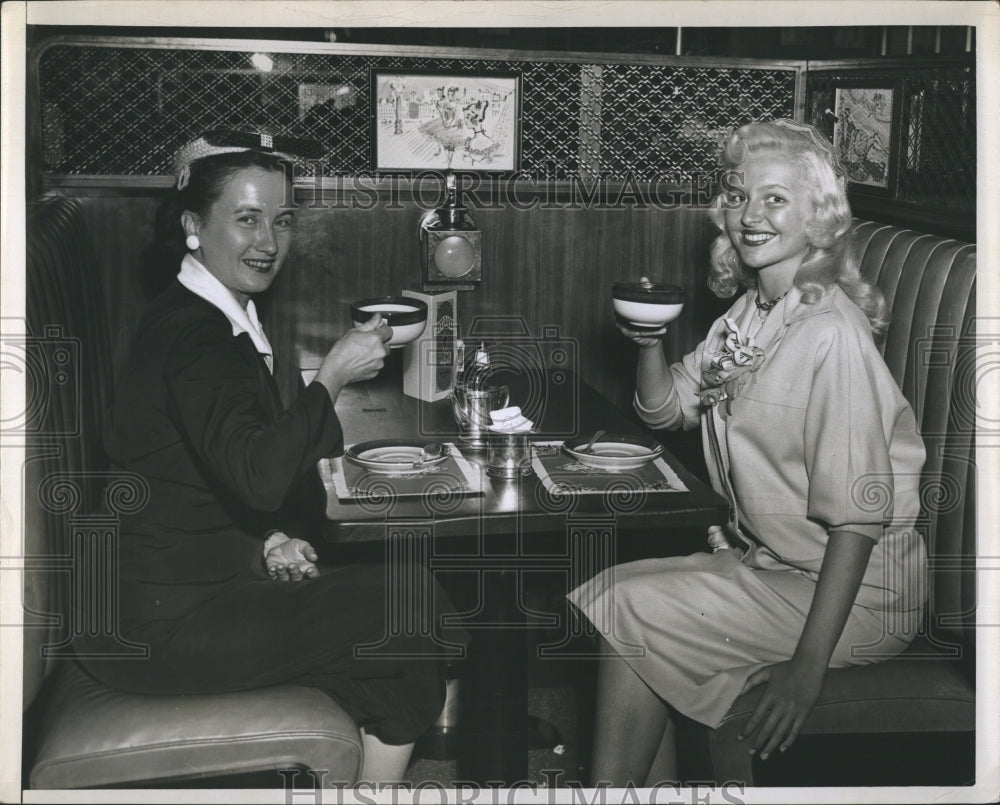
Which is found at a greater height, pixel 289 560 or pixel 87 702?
pixel 289 560

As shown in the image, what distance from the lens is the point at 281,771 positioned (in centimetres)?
192

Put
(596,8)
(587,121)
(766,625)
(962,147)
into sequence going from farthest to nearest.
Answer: (587,121)
(962,147)
(766,625)
(596,8)

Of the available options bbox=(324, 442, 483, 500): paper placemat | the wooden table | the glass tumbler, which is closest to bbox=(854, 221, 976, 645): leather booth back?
the wooden table

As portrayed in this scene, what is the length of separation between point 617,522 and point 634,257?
5.39ft

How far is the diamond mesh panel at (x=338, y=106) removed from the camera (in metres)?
3.03

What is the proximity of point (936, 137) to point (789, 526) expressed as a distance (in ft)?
3.65

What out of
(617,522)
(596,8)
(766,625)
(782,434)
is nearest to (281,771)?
(617,522)

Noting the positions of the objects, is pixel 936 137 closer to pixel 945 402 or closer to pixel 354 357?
pixel 945 402

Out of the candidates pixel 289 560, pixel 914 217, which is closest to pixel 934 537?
pixel 914 217

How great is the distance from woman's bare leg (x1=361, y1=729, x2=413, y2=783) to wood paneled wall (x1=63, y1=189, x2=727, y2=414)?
1612mm

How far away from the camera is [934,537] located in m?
2.22

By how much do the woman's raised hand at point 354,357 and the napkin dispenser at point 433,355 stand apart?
706 millimetres

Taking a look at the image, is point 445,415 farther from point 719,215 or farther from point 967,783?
point 967,783

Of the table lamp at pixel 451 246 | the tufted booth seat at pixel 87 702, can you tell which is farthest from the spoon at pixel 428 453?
the table lamp at pixel 451 246
